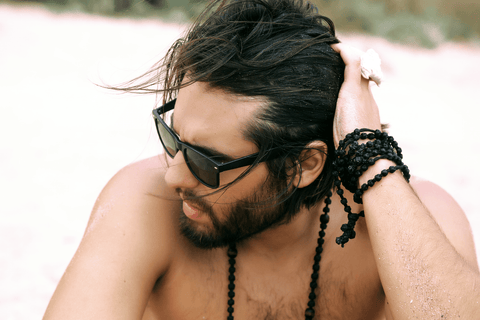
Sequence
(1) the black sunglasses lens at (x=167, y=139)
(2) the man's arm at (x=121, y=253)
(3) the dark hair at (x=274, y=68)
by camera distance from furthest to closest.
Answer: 1. (1) the black sunglasses lens at (x=167, y=139)
2. (3) the dark hair at (x=274, y=68)
3. (2) the man's arm at (x=121, y=253)

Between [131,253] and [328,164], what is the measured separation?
102 centimetres

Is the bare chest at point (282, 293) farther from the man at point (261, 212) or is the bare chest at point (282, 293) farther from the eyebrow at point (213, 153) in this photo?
the eyebrow at point (213, 153)

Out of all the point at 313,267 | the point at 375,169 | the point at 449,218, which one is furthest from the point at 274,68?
the point at 449,218

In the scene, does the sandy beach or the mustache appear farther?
the sandy beach

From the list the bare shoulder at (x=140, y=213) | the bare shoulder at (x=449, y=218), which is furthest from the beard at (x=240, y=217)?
the bare shoulder at (x=449, y=218)

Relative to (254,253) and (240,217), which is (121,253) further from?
(254,253)

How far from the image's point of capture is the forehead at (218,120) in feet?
6.55

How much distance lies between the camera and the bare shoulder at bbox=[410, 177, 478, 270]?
7.49 feet

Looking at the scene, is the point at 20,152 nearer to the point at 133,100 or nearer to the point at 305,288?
the point at 133,100

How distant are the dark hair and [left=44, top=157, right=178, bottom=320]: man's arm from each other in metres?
0.53

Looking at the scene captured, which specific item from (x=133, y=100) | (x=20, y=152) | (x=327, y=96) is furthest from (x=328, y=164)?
(x=133, y=100)

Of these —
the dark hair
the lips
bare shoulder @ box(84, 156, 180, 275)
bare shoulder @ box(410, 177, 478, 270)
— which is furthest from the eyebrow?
bare shoulder @ box(410, 177, 478, 270)

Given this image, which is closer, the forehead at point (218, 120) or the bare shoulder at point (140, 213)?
the forehead at point (218, 120)

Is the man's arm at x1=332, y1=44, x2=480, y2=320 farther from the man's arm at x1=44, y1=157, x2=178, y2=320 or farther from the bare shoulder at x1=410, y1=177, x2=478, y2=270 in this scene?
the man's arm at x1=44, y1=157, x2=178, y2=320
